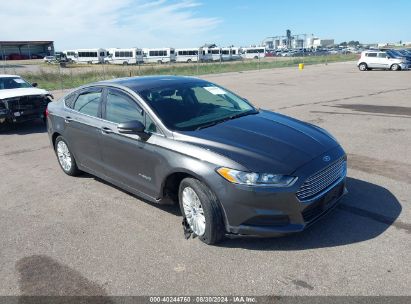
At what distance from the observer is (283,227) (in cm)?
380

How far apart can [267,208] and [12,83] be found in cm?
1112

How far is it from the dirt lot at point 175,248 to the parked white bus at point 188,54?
68826 mm

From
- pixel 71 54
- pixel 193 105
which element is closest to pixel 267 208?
pixel 193 105

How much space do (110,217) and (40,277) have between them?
1.35 meters

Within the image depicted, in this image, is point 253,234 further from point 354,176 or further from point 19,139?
point 19,139

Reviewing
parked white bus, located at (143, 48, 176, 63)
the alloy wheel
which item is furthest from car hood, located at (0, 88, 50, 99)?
parked white bus, located at (143, 48, 176, 63)

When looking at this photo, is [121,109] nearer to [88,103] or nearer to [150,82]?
[150,82]

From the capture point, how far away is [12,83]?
12.4 meters

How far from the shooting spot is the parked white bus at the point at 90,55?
7169cm

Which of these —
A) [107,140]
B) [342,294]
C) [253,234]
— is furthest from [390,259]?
[107,140]

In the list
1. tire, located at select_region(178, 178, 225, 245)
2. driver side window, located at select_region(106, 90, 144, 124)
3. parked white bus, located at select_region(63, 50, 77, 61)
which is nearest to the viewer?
tire, located at select_region(178, 178, 225, 245)

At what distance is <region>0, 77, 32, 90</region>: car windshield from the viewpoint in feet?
39.8

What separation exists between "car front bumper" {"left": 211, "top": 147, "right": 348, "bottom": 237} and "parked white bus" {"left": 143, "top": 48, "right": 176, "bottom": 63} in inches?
2773

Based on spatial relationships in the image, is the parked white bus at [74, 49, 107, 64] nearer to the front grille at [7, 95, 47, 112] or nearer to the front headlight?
the front grille at [7, 95, 47, 112]
